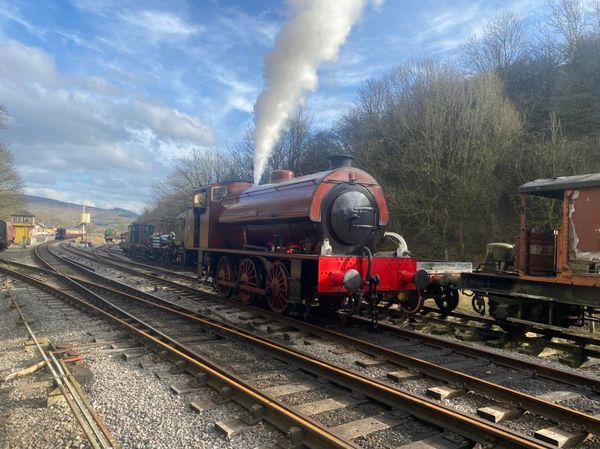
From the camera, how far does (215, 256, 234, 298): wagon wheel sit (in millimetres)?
11734

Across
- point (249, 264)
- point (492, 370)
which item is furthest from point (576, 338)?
point (249, 264)

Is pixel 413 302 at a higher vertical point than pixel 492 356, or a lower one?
higher

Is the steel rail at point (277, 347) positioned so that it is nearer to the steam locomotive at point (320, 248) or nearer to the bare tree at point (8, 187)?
the steam locomotive at point (320, 248)

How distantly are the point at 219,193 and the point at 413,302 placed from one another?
6.69 m

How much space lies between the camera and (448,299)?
988cm

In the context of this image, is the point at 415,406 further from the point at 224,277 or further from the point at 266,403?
the point at 224,277

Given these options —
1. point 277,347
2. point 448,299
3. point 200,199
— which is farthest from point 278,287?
point 200,199

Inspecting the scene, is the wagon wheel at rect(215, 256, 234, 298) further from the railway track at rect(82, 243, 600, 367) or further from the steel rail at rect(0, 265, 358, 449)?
the steel rail at rect(0, 265, 358, 449)

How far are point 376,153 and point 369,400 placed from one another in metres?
21.9

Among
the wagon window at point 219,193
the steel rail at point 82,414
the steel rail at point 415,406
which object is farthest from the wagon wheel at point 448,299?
the steel rail at point 82,414

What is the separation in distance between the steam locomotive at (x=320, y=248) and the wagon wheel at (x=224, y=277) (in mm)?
62

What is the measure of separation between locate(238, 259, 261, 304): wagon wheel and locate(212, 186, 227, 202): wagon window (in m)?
2.99

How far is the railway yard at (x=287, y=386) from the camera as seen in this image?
3.87 m

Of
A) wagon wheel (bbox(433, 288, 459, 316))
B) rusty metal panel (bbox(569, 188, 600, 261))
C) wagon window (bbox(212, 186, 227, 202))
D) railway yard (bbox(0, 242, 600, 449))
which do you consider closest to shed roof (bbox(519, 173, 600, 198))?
rusty metal panel (bbox(569, 188, 600, 261))
